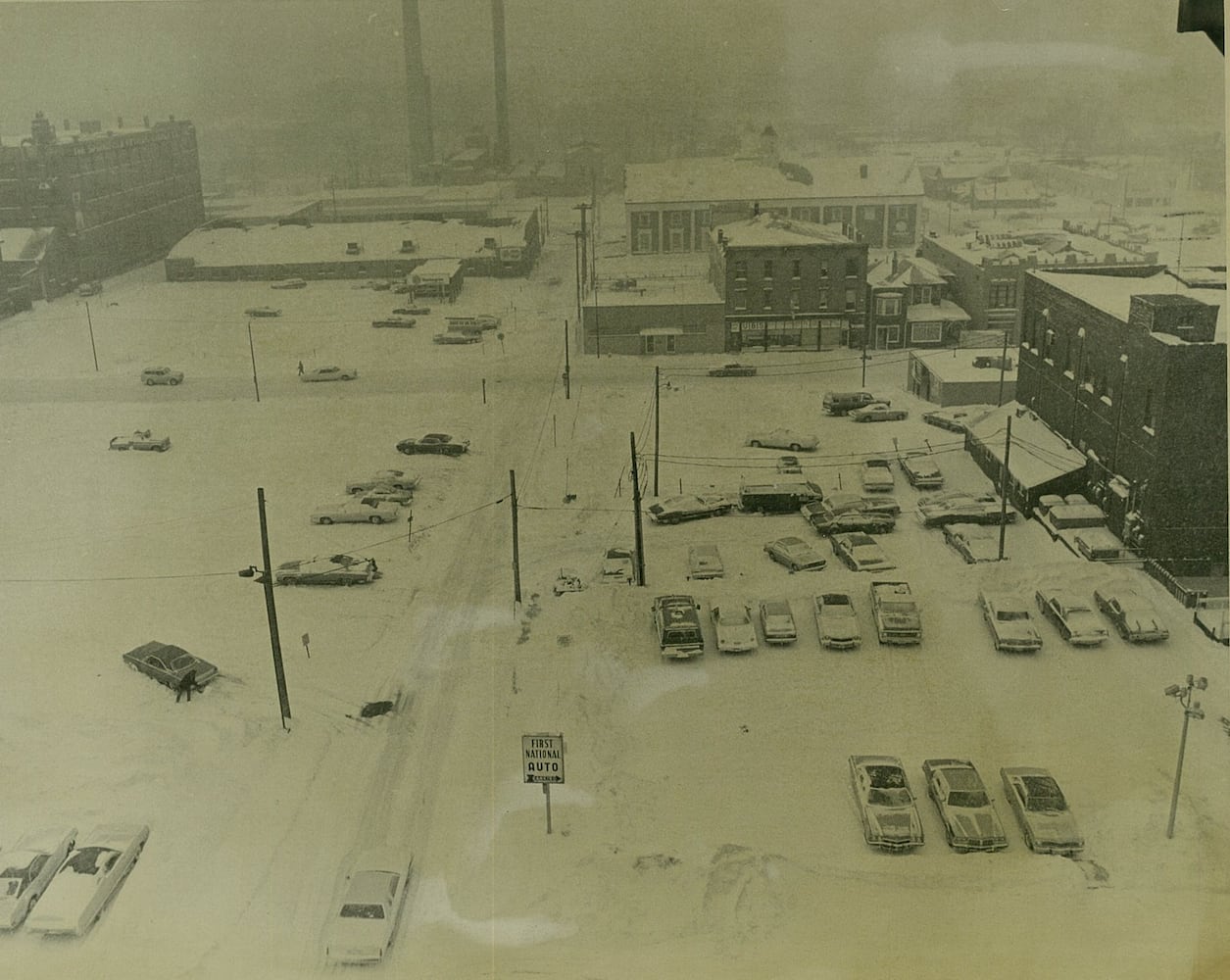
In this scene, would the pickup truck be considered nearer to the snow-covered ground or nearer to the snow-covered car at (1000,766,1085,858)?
the snow-covered ground

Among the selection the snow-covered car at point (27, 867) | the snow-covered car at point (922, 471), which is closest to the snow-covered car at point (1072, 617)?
the snow-covered car at point (922, 471)

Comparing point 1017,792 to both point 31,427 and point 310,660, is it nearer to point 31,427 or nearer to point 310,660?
point 310,660

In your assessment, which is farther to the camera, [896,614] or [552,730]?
[896,614]

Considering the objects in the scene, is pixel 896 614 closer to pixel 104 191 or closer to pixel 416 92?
pixel 416 92

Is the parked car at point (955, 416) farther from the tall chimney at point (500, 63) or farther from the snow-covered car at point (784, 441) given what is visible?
the tall chimney at point (500, 63)

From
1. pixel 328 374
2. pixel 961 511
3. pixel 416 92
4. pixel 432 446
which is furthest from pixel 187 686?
pixel 416 92

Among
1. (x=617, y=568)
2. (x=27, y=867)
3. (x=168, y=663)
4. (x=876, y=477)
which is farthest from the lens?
(x=876, y=477)

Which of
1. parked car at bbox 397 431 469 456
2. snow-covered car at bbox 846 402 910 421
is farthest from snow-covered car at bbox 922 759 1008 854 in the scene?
snow-covered car at bbox 846 402 910 421
